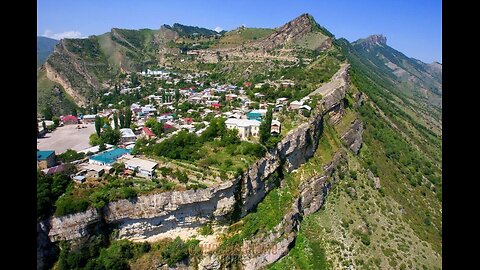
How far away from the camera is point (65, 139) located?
29.6 m

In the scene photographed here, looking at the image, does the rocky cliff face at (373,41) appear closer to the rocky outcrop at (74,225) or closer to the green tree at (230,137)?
the green tree at (230,137)

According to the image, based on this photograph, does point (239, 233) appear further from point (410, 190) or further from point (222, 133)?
point (410, 190)

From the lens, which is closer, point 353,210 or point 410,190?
point 353,210

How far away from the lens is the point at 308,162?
26.0 meters

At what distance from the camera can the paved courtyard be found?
26.6 metres

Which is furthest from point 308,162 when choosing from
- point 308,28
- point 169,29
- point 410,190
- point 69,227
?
point 169,29

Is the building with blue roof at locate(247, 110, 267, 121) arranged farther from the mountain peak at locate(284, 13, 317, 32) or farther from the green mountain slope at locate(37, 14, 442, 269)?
the mountain peak at locate(284, 13, 317, 32)

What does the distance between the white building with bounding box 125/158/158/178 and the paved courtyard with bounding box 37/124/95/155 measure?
28.0ft

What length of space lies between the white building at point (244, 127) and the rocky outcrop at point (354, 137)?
415 inches

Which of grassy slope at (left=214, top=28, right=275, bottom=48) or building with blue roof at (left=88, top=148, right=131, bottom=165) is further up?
grassy slope at (left=214, top=28, right=275, bottom=48)

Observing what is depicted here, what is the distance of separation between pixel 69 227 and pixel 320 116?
1945 cm

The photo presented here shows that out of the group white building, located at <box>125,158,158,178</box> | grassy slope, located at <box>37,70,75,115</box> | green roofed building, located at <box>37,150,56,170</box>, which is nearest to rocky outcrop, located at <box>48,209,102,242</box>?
white building, located at <box>125,158,158,178</box>
